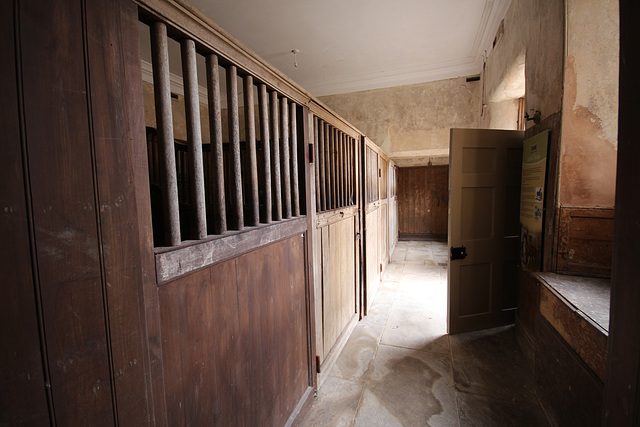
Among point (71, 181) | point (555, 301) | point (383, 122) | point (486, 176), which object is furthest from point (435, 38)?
point (71, 181)

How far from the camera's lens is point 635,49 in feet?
2.07

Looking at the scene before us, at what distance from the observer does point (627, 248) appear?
663 millimetres

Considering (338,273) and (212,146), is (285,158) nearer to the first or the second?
(212,146)

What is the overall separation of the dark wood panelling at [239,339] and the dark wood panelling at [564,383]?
5.04 feet

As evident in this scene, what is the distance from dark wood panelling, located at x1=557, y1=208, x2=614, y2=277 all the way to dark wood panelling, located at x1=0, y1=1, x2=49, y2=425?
2.73m

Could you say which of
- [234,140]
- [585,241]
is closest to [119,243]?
[234,140]

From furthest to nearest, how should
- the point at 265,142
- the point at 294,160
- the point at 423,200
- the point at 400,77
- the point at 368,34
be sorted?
1. the point at 423,200
2. the point at 400,77
3. the point at 368,34
4. the point at 294,160
5. the point at 265,142

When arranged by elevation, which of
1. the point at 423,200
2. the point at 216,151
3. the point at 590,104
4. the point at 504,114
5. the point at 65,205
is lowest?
the point at 423,200

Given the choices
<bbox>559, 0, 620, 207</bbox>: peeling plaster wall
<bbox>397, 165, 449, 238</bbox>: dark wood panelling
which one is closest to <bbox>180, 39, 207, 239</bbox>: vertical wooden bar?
<bbox>559, 0, 620, 207</bbox>: peeling plaster wall

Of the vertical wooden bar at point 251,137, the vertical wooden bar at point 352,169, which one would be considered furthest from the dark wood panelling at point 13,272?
the vertical wooden bar at point 352,169

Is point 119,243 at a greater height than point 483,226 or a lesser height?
greater

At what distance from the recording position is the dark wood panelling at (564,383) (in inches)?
51.7

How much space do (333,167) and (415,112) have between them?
3140 millimetres

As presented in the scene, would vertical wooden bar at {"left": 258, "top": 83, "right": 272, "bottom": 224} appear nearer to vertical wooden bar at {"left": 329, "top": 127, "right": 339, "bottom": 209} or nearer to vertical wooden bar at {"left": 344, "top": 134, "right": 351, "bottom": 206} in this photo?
vertical wooden bar at {"left": 329, "top": 127, "right": 339, "bottom": 209}
